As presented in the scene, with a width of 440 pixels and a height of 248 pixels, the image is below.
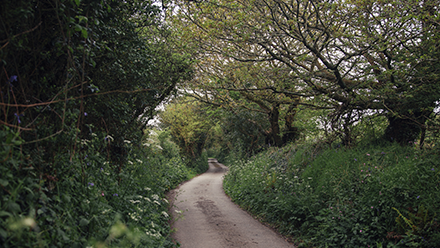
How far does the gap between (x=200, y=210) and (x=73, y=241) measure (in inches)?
266

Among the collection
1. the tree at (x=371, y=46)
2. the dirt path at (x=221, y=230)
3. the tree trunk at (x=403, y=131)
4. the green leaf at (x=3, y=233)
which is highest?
the tree at (x=371, y=46)

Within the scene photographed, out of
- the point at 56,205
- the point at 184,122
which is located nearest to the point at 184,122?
the point at 184,122

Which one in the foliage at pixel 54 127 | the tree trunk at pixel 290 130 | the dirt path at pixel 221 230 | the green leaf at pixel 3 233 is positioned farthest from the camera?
the tree trunk at pixel 290 130

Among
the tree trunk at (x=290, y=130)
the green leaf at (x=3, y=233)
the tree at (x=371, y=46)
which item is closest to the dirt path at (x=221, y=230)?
the green leaf at (x=3, y=233)

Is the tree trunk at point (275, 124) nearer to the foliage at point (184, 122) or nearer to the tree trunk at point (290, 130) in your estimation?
the tree trunk at point (290, 130)

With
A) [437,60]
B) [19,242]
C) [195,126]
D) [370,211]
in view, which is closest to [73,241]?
[19,242]

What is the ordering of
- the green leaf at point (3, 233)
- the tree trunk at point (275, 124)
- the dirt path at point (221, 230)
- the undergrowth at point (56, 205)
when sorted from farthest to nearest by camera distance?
the tree trunk at point (275, 124) < the dirt path at point (221, 230) < the undergrowth at point (56, 205) < the green leaf at point (3, 233)

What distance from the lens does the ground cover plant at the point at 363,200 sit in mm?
4684


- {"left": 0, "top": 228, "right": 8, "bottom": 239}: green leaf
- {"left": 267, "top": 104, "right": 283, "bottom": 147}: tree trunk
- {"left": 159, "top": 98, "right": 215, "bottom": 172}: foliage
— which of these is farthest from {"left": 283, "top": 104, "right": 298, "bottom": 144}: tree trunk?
{"left": 0, "top": 228, "right": 8, "bottom": 239}: green leaf

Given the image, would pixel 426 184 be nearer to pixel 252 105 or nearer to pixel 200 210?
pixel 200 210

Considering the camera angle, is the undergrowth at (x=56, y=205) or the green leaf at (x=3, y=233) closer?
the green leaf at (x=3, y=233)

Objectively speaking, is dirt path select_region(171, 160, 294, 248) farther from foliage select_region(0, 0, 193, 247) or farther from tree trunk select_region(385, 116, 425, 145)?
tree trunk select_region(385, 116, 425, 145)

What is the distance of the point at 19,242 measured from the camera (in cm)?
233

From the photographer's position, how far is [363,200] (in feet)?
18.5
